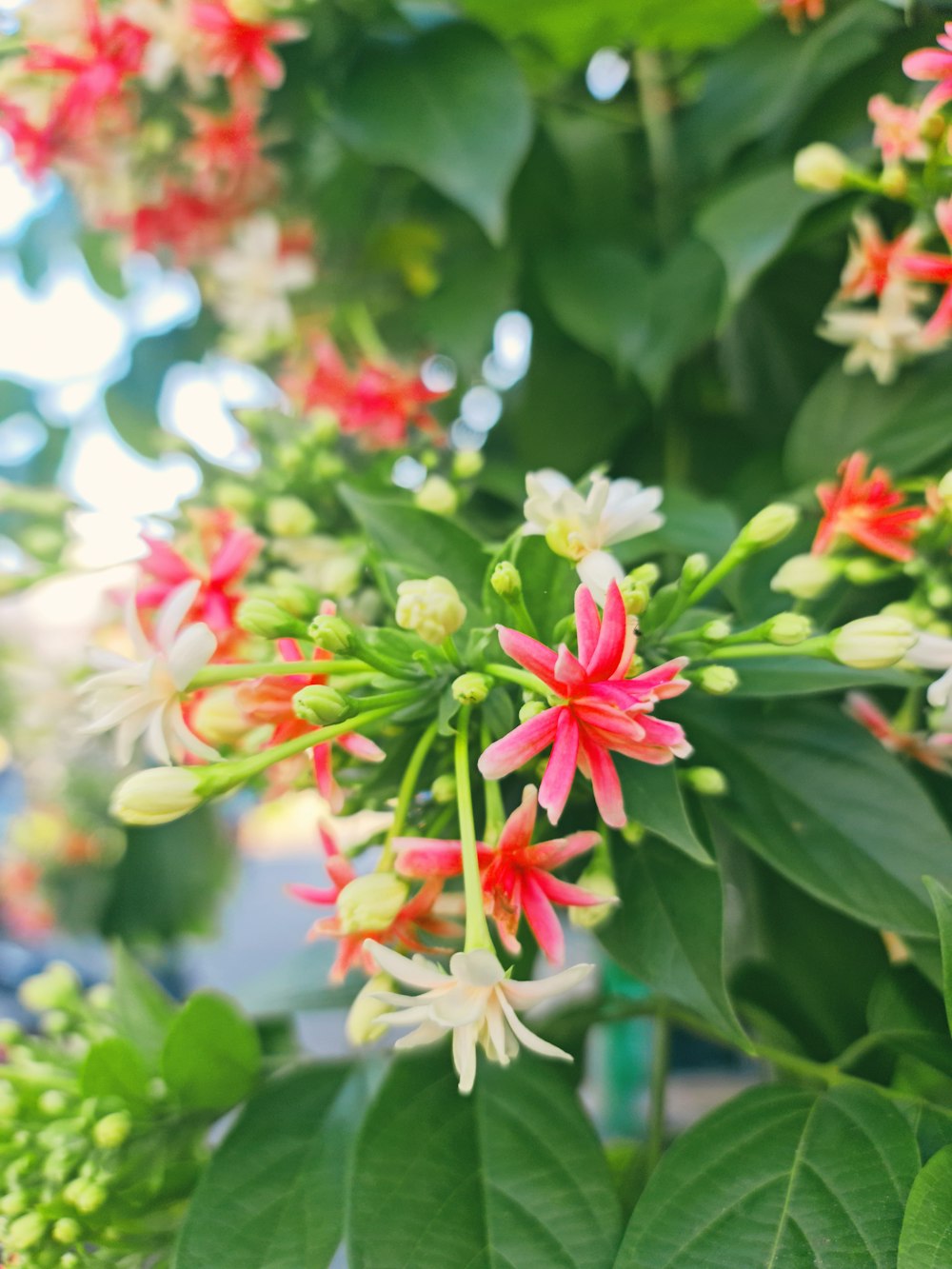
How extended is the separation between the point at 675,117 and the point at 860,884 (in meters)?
0.45

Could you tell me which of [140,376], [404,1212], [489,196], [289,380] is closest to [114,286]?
[140,376]

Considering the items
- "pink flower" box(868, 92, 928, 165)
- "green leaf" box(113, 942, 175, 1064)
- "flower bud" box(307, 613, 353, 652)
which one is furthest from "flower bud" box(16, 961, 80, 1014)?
"pink flower" box(868, 92, 928, 165)

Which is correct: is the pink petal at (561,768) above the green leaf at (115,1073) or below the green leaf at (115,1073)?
above

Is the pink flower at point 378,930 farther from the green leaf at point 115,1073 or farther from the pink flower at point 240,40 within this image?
the pink flower at point 240,40

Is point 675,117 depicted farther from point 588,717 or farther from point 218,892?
point 218,892

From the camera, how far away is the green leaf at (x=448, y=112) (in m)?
0.43

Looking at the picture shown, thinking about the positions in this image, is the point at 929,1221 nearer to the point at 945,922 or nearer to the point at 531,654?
the point at 945,922

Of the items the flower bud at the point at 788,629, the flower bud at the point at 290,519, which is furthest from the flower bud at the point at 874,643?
the flower bud at the point at 290,519

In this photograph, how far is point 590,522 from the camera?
0.28 metres

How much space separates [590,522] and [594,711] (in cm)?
6

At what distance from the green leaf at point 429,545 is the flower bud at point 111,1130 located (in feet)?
0.75

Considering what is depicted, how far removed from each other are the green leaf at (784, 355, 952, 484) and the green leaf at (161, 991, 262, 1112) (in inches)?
13.2

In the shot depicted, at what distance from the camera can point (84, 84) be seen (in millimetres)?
449

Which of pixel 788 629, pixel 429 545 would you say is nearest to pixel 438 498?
pixel 429 545
